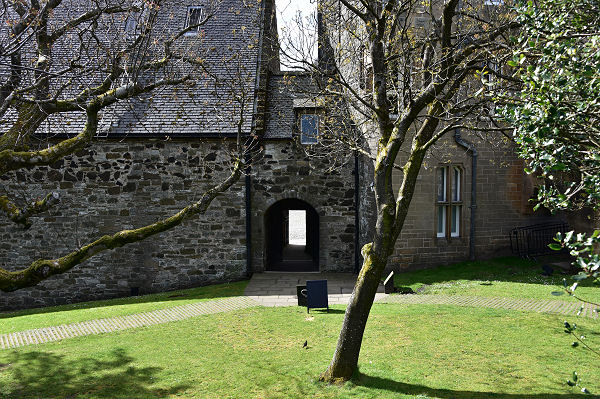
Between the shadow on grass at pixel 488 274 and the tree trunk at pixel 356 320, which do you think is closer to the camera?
the tree trunk at pixel 356 320

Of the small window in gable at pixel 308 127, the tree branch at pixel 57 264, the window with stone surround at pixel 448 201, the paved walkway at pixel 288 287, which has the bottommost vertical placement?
the paved walkway at pixel 288 287

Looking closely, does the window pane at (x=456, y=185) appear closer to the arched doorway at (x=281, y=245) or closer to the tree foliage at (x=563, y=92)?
the arched doorway at (x=281, y=245)

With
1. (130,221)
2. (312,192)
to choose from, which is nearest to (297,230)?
(312,192)

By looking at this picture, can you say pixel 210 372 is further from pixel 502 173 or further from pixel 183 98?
pixel 502 173

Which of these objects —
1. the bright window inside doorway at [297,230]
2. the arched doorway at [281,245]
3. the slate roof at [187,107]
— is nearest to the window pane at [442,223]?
the arched doorway at [281,245]

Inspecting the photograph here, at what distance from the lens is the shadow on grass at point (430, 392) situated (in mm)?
6242

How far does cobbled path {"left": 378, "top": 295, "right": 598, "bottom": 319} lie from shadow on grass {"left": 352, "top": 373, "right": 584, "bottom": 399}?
4.18 m

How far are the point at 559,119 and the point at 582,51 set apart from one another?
2.49 ft

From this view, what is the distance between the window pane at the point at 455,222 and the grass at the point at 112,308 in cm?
673

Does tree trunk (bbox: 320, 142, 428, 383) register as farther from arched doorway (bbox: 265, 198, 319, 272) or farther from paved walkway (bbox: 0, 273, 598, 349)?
arched doorway (bbox: 265, 198, 319, 272)

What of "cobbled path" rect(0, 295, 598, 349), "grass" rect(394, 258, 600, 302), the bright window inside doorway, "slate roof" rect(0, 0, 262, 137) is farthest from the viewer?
the bright window inside doorway

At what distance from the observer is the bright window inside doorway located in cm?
2819

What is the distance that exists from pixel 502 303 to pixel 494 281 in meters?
2.26

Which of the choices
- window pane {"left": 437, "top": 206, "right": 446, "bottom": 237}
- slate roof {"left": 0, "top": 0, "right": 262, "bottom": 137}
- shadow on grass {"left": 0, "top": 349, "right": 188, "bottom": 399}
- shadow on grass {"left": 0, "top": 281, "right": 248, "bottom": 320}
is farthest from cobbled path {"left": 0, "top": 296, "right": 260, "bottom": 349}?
window pane {"left": 437, "top": 206, "right": 446, "bottom": 237}
